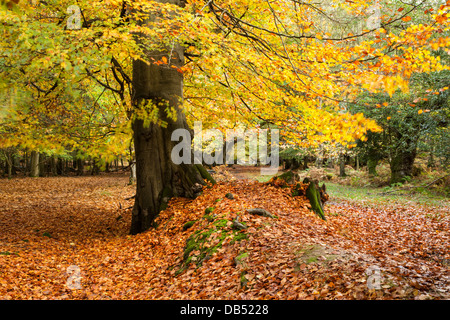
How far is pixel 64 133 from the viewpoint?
388 inches

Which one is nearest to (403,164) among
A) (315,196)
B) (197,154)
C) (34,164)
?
(315,196)

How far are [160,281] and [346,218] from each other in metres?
7.01

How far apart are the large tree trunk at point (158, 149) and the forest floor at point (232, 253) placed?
482 mm

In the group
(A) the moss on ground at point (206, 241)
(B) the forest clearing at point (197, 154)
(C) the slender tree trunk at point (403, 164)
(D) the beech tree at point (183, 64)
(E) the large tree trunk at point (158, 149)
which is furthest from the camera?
(C) the slender tree trunk at point (403, 164)

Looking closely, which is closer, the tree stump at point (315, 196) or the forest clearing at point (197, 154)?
the forest clearing at point (197, 154)

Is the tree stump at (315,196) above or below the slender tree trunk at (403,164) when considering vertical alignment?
below

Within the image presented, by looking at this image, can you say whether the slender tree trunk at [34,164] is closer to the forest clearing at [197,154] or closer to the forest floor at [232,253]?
the forest clearing at [197,154]

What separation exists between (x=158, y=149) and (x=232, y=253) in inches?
173

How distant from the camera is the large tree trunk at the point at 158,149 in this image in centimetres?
861

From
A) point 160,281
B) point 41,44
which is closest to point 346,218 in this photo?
point 160,281

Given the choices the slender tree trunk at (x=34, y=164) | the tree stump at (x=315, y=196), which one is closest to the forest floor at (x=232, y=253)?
the tree stump at (x=315, y=196)

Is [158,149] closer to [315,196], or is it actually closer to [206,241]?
[206,241]

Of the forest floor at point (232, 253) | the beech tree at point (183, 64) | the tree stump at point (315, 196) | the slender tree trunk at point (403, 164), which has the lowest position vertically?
the forest floor at point (232, 253)
